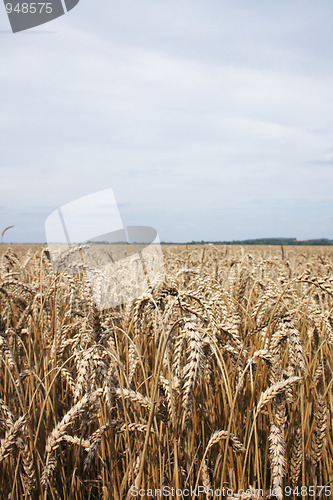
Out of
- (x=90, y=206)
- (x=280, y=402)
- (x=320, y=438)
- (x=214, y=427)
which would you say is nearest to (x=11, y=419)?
(x=214, y=427)

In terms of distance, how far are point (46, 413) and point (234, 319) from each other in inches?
40.1

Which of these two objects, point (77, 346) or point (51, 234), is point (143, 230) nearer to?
point (51, 234)

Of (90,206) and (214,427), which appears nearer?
(214,427)

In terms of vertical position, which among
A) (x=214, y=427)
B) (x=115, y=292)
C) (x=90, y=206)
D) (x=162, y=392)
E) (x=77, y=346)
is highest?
(x=90, y=206)

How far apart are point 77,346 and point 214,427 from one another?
2.41 feet

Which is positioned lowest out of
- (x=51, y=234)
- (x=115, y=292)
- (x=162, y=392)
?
(x=162, y=392)

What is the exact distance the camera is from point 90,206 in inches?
95.3

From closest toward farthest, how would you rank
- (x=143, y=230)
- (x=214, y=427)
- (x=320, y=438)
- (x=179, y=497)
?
(x=179, y=497), (x=320, y=438), (x=214, y=427), (x=143, y=230)

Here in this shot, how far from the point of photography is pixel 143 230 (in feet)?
10.8

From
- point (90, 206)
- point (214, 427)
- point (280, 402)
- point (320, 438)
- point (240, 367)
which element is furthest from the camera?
point (90, 206)

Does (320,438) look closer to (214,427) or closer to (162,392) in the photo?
(214,427)

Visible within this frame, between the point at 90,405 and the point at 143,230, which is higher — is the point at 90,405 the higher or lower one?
the lower one

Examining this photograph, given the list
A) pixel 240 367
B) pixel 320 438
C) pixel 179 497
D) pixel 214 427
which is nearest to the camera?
pixel 179 497

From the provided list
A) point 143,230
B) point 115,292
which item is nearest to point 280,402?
point 115,292
